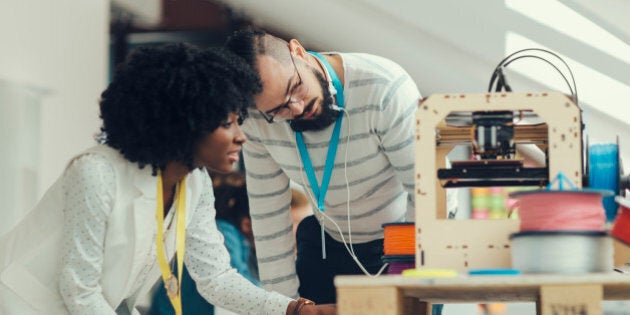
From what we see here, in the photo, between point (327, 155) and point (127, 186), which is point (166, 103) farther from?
point (327, 155)

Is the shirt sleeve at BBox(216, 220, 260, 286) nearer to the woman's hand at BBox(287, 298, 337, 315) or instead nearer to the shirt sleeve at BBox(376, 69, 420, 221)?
the shirt sleeve at BBox(376, 69, 420, 221)

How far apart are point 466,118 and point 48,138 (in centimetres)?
406

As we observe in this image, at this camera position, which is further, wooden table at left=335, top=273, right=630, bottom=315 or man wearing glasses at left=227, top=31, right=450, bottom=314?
man wearing glasses at left=227, top=31, right=450, bottom=314

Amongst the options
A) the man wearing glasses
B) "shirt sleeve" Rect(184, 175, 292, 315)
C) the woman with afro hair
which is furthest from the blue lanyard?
the woman with afro hair

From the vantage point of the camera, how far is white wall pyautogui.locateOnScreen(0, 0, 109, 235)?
510 centimetres

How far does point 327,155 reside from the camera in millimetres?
2350

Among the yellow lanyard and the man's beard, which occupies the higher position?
the man's beard

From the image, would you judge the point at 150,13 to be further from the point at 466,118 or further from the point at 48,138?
the point at 466,118

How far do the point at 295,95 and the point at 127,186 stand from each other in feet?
1.68

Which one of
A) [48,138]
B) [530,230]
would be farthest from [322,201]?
[48,138]

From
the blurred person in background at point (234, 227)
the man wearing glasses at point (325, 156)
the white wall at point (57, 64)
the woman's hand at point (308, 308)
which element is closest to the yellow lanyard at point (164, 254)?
the woman's hand at point (308, 308)

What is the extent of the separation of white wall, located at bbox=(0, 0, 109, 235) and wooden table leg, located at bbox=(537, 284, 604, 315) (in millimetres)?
4086

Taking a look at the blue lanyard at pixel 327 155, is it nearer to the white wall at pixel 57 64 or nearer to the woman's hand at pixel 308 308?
the woman's hand at pixel 308 308

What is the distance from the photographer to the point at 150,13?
6.89 m
